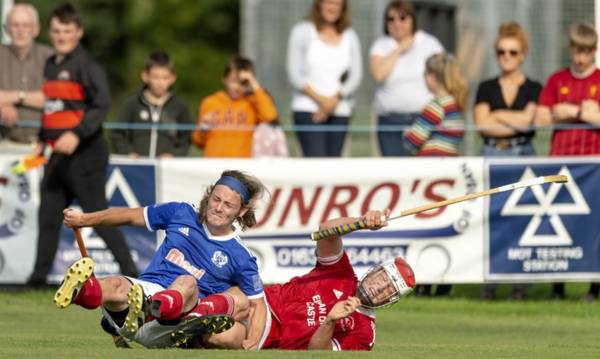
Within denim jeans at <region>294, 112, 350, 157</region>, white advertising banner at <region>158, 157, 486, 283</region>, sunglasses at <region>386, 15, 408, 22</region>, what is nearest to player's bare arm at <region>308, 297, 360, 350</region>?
white advertising banner at <region>158, 157, 486, 283</region>

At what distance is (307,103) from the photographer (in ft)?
51.1

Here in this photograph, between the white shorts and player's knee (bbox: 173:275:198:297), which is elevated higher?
player's knee (bbox: 173:275:198:297)

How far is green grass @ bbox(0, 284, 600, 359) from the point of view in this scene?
955 centimetres

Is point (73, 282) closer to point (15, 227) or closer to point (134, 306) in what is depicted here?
point (134, 306)

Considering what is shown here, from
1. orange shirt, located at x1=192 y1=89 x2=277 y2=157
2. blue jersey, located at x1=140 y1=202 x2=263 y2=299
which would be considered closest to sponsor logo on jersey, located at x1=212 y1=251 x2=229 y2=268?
blue jersey, located at x1=140 y1=202 x2=263 y2=299

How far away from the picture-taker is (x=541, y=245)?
1448cm

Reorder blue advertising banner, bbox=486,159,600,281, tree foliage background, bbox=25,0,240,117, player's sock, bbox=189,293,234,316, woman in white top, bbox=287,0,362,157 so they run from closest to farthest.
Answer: player's sock, bbox=189,293,234,316 → blue advertising banner, bbox=486,159,600,281 → woman in white top, bbox=287,0,362,157 → tree foliage background, bbox=25,0,240,117

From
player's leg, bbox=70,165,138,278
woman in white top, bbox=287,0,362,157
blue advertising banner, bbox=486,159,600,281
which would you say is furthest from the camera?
woman in white top, bbox=287,0,362,157

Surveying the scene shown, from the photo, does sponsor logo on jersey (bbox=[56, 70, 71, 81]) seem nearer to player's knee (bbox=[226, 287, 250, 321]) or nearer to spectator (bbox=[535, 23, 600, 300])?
spectator (bbox=[535, 23, 600, 300])

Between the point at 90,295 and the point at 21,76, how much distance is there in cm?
648

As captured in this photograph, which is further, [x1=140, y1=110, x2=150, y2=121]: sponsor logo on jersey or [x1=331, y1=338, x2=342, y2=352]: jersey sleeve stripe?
[x1=140, y1=110, x2=150, y2=121]: sponsor logo on jersey

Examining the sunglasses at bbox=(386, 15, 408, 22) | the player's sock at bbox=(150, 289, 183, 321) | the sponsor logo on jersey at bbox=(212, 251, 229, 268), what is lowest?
the player's sock at bbox=(150, 289, 183, 321)

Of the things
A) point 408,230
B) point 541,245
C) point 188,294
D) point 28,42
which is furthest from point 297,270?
point 188,294

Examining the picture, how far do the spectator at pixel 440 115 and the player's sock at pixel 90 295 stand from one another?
5676 mm
